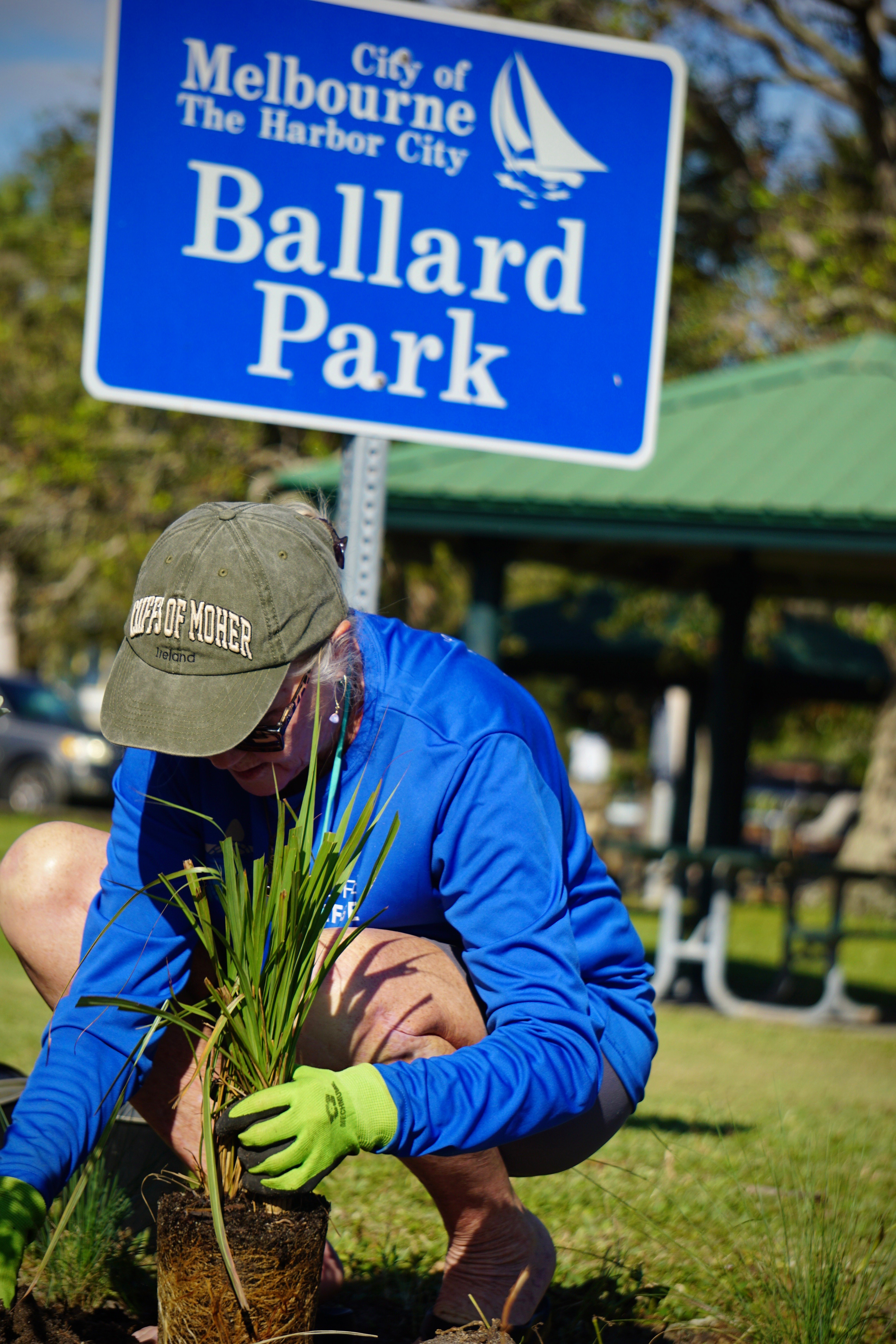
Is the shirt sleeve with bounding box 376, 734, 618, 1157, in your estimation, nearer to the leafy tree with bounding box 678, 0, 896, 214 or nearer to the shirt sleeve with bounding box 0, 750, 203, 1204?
the shirt sleeve with bounding box 0, 750, 203, 1204

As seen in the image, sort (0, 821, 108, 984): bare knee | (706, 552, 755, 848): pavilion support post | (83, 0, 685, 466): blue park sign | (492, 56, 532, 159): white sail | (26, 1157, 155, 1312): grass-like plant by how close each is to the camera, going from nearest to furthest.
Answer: (0, 821, 108, 984): bare knee, (26, 1157, 155, 1312): grass-like plant, (83, 0, 685, 466): blue park sign, (492, 56, 532, 159): white sail, (706, 552, 755, 848): pavilion support post

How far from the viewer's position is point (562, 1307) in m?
2.45

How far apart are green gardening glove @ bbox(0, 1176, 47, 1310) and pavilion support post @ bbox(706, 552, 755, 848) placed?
7479 millimetres

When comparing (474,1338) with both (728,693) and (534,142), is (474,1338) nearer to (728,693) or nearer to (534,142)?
(534,142)

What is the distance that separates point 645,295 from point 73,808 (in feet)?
53.2

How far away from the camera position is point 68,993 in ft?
6.82

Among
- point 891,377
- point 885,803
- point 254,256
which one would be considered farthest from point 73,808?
point 254,256

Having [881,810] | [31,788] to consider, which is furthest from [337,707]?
[31,788]

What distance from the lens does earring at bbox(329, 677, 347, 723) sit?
6.44 feet

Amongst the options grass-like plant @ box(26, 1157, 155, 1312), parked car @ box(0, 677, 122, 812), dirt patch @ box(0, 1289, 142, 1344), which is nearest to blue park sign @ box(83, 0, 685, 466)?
grass-like plant @ box(26, 1157, 155, 1312)

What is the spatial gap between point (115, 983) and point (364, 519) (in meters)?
1.35

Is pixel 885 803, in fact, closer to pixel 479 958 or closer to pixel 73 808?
pixel 73 808

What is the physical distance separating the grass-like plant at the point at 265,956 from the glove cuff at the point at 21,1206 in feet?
0.72

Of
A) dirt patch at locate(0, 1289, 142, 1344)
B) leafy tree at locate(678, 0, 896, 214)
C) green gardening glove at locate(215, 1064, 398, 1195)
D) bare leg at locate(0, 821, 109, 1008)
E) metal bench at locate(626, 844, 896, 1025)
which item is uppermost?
leafy tree at locate(678, 0, 896, 214)
